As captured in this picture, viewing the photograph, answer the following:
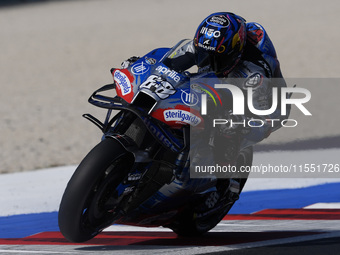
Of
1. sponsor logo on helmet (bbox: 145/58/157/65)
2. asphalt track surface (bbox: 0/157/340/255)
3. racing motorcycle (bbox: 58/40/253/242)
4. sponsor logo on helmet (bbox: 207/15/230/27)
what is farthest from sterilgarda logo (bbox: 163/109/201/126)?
asphalt track surface (bbox: 0/157/340/255)

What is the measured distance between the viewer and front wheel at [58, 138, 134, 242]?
4.66 meters

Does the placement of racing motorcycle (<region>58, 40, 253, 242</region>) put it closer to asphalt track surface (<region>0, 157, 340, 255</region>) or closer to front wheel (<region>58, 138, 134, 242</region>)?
front wheel (<region>58, 138, 134, 242</region>)

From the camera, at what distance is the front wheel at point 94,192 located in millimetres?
4656

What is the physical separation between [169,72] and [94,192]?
3.30 feet

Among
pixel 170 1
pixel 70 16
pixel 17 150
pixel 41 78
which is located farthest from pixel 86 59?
pixel 170 1

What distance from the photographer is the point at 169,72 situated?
5125 millimetres

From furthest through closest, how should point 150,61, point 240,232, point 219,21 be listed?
1. point 240,232
2. point 150,61
3. point 219,21

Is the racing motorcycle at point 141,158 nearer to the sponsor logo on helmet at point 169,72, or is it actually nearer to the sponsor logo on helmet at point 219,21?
the sponsor logo on helmet at point 169,72

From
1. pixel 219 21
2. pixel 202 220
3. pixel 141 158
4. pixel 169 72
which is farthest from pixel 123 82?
pixel 202 220

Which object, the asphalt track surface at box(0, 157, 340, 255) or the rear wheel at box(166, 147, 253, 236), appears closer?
the asphalt track surface at box(0, 157, 340, 255)

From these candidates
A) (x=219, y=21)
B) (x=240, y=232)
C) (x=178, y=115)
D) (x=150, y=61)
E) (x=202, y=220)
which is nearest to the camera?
(x=178, y=115)

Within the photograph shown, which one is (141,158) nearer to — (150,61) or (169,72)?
(169,72)

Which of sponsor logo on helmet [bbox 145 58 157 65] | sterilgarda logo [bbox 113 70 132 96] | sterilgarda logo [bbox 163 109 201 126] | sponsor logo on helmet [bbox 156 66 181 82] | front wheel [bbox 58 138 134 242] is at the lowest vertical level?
front wheel [bbox 58 138 134 242]

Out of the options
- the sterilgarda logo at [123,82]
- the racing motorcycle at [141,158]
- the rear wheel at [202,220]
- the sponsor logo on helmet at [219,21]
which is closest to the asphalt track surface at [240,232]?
the rear wheel at [202,220]
